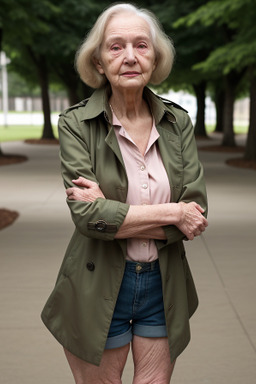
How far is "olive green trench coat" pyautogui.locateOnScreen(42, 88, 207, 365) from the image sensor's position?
2762 mm

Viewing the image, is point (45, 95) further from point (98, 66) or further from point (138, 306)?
point (138, 306)

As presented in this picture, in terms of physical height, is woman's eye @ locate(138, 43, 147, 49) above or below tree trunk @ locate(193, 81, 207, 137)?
above

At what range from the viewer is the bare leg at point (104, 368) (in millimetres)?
2881

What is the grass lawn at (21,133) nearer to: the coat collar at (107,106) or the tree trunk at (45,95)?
the tree trunk at (45,95)

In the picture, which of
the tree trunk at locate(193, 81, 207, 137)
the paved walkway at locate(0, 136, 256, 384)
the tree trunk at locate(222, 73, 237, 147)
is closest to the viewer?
the paved walkway at locate(0, 136, 256, 384)

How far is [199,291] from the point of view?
22.1ft

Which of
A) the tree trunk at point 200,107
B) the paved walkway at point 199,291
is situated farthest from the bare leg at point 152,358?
the tree trunk at point 200,107

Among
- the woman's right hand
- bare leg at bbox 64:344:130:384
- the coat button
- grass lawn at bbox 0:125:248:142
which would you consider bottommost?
grass lawn at bbox 0:125:248:142

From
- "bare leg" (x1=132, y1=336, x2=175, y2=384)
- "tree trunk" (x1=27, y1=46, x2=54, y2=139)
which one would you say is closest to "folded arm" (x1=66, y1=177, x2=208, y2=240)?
"bare leg" (x1=132, y1=336, x2=175, y2=384)

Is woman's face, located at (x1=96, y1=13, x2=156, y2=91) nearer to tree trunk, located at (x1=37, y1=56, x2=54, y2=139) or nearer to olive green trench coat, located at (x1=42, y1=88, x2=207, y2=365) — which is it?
olive green trench coat, located at (x1=42, y1=88, x2=207, y2=365)

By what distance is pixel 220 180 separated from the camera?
17266 millimetres

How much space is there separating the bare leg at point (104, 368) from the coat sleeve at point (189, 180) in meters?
0.46

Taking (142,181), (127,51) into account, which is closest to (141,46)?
(127,51)

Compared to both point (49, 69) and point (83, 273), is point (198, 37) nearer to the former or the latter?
point (49, 69)
